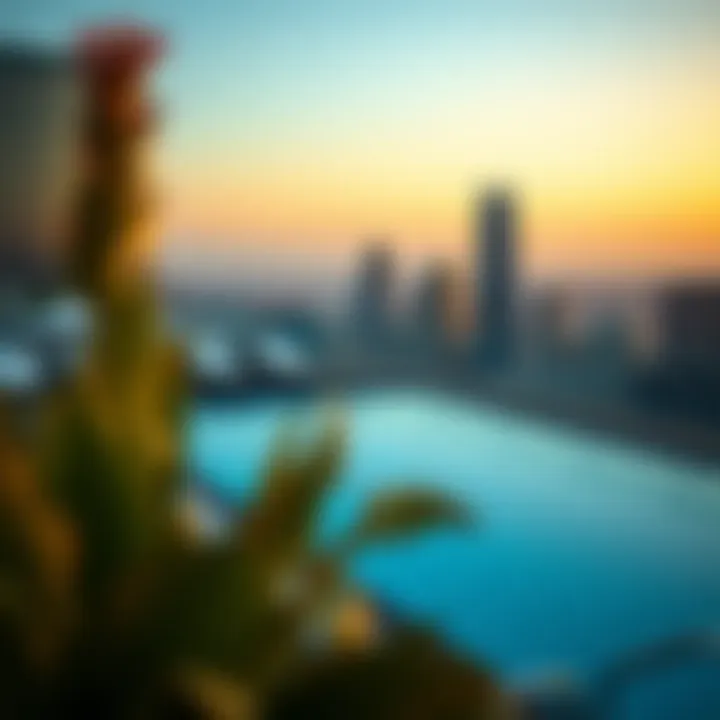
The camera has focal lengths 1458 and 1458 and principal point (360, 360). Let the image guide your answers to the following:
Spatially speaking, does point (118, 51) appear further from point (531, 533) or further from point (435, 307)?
point (531, 533)

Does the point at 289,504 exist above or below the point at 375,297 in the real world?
below

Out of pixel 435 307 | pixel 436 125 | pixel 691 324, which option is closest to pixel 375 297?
pixel 435 307

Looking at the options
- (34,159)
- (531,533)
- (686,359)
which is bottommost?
(531,533)

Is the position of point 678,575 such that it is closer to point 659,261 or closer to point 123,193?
point 659,261

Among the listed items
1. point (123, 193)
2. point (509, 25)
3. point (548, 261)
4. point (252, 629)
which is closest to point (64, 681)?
point (252, 629)

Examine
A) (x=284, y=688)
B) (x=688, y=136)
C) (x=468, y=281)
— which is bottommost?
(x=284, y=688)

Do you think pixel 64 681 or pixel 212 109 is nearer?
pixel 64 681

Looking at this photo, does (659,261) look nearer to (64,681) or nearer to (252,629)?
(252,629)

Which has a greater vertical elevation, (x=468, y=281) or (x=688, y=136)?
(x=688, y=136)

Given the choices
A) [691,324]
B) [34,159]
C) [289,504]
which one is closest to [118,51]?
[34,159]
